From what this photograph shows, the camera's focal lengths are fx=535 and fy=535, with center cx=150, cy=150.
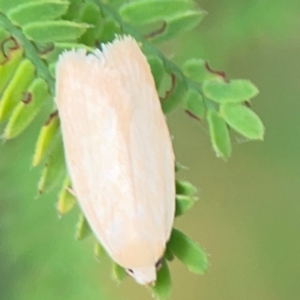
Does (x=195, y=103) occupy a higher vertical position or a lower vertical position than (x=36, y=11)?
lower

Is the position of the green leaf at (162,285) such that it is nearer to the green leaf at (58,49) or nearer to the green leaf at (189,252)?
the green leaf at (189,252)

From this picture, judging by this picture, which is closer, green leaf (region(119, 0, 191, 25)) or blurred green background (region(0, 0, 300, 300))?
green leaf (region(119, 0, 191, 25))

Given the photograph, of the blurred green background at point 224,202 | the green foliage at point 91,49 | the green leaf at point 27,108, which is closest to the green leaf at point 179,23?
the green foliage at point 91,49

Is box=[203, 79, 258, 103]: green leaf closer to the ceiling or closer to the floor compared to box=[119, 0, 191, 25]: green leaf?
closer to the floor

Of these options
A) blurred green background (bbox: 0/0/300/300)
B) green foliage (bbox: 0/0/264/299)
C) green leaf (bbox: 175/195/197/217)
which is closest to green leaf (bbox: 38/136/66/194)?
green foliage (bbox: 0/0/264/299)

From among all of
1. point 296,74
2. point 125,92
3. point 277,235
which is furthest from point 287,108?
point 125,92

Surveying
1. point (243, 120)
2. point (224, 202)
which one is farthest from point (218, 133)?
point (224, 202)

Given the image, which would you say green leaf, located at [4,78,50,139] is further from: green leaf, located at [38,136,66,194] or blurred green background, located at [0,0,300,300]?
blurred green background, located at [0,0,300,300]

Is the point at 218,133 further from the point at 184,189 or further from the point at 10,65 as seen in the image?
the point at 10,65
